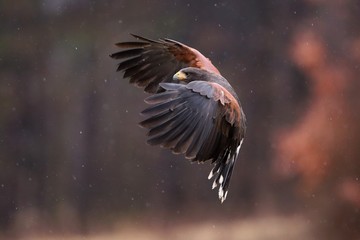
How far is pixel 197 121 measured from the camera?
12.3 ft

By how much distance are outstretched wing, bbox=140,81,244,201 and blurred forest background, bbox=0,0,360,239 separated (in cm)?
265

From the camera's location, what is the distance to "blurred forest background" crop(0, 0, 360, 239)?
260 inches

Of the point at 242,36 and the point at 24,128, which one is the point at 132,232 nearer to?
the point at 24,128

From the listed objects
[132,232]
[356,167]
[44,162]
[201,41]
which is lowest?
[132,232]

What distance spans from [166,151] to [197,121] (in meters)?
2.96

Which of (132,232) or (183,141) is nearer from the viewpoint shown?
(183,141)

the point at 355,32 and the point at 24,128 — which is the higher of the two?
the point at 355,32

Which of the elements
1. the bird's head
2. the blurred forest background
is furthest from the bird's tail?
the blurred forest background

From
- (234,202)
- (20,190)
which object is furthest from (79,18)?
(234,202)

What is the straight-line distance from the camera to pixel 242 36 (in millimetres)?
6578

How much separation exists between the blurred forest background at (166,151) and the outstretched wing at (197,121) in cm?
265

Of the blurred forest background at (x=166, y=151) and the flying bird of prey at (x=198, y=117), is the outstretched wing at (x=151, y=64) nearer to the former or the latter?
the flying bird of prey at (x=198, y=117)

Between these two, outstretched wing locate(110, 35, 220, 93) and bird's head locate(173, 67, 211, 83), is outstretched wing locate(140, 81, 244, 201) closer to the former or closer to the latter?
bird's head locate(173, 67, 211, 83)

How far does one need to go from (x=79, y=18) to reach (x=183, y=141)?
10.7 ft
